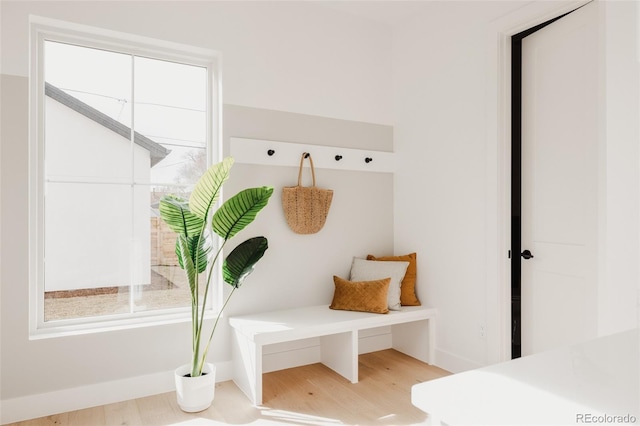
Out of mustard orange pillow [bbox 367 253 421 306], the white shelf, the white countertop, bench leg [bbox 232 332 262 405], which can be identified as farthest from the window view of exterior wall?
the white countertop

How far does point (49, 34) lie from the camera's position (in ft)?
8.11

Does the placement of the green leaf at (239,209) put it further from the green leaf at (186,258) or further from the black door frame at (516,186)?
the black door frame at (516,186)

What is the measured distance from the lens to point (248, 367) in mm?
2578

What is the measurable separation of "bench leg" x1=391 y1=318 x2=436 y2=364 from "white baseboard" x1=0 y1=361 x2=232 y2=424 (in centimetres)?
175

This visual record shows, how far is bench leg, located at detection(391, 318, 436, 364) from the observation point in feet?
10.3

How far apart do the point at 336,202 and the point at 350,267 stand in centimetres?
53

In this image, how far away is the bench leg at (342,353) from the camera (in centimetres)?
278

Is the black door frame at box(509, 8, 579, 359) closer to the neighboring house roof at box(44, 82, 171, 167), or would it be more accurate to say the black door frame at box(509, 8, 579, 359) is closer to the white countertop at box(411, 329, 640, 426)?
the white countertop at box(411, 329, 640, 426)

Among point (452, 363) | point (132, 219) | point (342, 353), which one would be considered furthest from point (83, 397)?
point (452, 363)

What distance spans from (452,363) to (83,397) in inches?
92.8

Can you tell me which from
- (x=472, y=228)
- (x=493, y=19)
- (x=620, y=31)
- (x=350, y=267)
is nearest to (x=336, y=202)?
(x=350, y=267)

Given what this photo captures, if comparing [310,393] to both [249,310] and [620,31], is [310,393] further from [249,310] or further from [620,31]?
[620,31]

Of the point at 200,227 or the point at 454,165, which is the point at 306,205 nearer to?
the point at 200,227

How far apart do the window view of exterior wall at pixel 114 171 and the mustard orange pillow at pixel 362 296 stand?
110 centimetres
